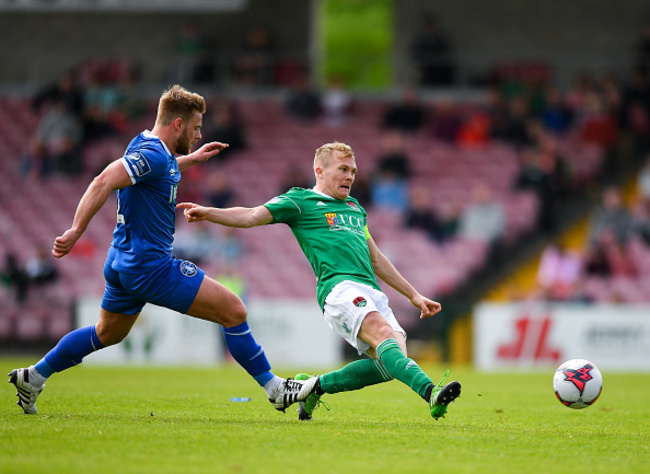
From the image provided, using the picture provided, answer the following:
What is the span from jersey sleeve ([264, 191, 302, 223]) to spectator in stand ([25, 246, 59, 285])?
42.1ft

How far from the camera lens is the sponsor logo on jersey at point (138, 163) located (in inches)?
243

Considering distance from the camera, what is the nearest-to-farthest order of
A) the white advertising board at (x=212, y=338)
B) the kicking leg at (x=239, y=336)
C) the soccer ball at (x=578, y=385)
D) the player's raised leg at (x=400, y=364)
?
the player's raised leg at (x=400, y=364), the kicking leg at (x=239, y=336), the soccer ball at (x=578, y=385), the white advertising board at (x=212, y=338)

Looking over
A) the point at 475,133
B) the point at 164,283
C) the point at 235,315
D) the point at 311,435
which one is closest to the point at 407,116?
the point at 475,133

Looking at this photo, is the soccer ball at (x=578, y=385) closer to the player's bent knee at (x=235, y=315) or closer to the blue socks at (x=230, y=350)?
the blue socks at (x=230, y=350)

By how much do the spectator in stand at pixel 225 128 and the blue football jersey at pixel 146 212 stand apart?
14615mm

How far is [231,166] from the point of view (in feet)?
72.2

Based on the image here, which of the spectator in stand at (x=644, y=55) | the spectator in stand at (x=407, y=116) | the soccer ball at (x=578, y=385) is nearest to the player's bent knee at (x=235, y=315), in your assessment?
the soccer ball at (x=578, y=385)

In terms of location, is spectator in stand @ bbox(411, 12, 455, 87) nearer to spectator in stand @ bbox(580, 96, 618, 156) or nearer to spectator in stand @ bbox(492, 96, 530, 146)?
spectator in stand @ bbox(492, 96, 530, 146)

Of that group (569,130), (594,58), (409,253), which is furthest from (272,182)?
(594,58)

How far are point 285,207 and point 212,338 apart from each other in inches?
421

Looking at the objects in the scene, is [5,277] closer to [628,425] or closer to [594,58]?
[628,425]

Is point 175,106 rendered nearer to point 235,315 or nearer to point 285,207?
point 285,207

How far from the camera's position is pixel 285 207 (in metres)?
6.61

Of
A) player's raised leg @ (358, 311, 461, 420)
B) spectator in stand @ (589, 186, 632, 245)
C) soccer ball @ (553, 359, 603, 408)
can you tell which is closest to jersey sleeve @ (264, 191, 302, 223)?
player's raised leg @ (358, 311, 461, 420)
